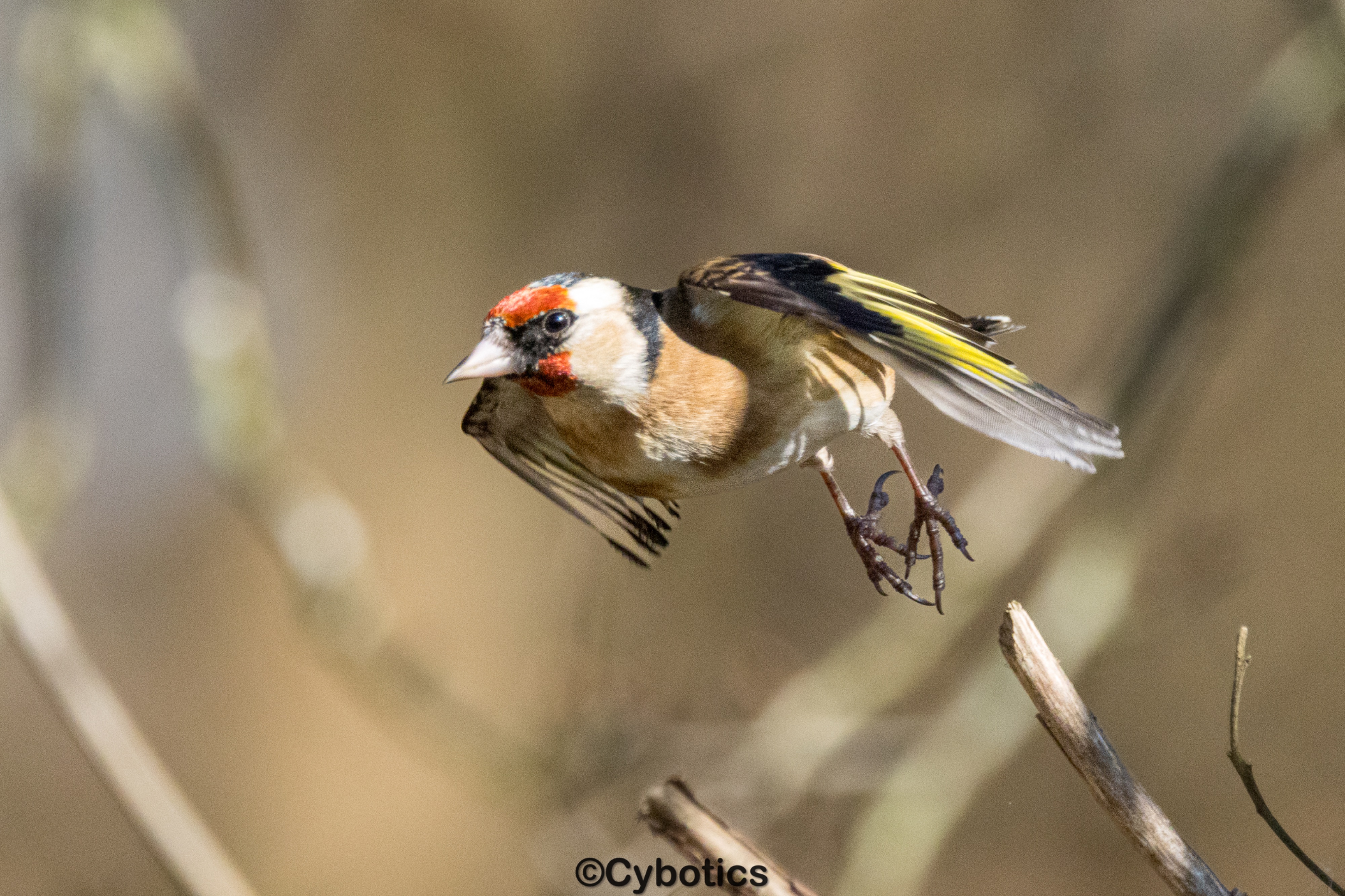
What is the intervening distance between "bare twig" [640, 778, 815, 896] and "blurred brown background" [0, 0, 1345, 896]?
226 centimetres

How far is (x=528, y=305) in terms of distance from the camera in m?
1.81

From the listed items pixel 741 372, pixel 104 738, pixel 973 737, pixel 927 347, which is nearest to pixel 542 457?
pixel 741 372

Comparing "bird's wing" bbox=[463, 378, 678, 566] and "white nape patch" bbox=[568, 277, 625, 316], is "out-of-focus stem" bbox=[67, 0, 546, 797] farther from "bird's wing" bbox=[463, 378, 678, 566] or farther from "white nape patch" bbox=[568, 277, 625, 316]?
"white nape patch" bbox=[568, 277, 625, 316]

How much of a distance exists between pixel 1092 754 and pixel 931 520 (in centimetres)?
55

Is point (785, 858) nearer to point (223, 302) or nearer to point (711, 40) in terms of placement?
point (223, 302)

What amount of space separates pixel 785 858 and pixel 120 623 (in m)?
3.78

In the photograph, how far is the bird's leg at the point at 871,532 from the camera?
1983 millimetres

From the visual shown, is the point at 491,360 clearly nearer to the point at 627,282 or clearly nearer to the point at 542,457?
the point at 542,457

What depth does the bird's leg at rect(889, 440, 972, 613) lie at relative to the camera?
1.92m

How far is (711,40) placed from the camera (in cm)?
545

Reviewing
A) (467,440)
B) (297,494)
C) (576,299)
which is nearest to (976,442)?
(467,440)

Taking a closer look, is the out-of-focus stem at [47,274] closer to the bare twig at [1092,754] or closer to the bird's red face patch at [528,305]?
the bird's red face patch at [528,305]

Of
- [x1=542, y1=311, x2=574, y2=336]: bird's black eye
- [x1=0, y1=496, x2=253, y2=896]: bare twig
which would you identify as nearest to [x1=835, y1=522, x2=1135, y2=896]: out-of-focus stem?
[x1=0, y1=496, x2=253, y2=896]: bare twig

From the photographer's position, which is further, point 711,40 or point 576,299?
point 711,40
